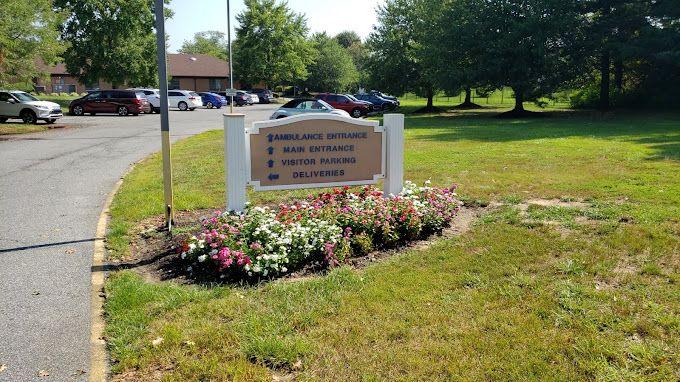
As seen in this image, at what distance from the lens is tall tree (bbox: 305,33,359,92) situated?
7431cm

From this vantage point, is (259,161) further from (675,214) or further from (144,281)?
(675,214)

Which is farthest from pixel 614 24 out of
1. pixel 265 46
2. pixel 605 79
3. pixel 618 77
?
pixel 265 46

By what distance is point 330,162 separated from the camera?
6949mm

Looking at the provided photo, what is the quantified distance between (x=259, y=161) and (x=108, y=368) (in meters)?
3.30

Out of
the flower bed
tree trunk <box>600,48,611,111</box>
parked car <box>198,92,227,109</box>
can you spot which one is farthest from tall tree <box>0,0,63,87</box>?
tree trunk <box>600,48,611,111</box>

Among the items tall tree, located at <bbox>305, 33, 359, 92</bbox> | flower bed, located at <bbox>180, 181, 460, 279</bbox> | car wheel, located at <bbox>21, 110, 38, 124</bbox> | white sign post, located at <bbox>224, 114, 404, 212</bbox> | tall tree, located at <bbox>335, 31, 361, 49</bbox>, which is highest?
tall tree, located at <bbox>335, 31, 361, 49</bbox>

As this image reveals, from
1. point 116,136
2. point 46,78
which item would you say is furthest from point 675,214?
point 46,78

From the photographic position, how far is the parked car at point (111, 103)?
34469 millimetres

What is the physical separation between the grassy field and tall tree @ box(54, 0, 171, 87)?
140 ft

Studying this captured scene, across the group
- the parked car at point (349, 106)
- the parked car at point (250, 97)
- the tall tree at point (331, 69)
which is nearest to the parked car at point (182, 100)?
the parked car at point (250, 97)

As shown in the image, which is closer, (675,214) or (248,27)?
(675,214)

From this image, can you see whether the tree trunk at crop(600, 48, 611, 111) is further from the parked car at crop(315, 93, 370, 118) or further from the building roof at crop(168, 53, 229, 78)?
the building roof at crop(168, 53, 229, 78)

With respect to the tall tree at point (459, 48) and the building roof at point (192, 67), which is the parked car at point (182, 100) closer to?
the tall tree at point (459, 48)

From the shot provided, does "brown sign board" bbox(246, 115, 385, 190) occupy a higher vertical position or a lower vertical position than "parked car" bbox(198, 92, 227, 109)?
lower
